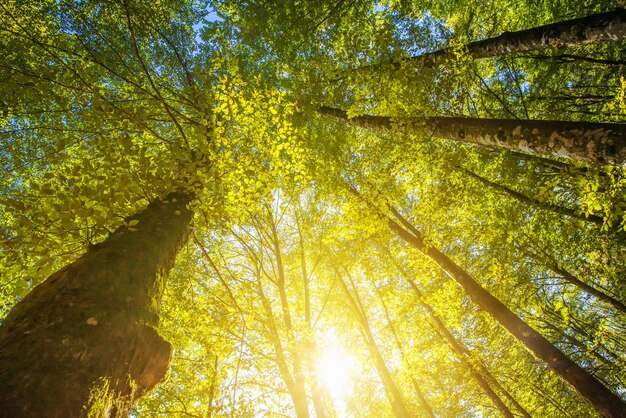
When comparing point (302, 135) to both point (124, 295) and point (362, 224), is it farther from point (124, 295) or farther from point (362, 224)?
point (124, 295)

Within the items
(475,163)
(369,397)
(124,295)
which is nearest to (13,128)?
(124,295)

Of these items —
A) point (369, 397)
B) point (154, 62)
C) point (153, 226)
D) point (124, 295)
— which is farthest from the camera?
point (369, 397)

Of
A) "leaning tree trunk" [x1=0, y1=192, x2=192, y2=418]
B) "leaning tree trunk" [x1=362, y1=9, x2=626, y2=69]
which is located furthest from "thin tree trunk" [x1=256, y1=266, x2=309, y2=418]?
"leaning tree trunk" [x1=362, y1=9, x2=626, y2=69]

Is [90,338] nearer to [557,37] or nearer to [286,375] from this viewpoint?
[286,375]

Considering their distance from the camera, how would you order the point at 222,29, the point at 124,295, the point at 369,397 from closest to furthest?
the point at 124,295, the point at 222,29, the point at 369,397

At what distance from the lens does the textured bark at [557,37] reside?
3.47 meters

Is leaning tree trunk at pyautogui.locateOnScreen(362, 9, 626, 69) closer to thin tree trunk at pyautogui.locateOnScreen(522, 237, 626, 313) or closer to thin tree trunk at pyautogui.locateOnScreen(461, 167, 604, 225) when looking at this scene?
thin tree trunk at pyautogui.locateOnScreen(461, 167, 604, 225)

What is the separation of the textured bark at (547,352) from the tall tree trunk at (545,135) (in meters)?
2.60

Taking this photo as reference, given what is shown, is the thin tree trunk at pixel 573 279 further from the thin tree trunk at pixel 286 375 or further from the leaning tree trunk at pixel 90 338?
the leaning tree trunk at pixel 90 338

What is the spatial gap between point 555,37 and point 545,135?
2.21 metres

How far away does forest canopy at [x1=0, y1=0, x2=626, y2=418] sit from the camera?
2227 mm

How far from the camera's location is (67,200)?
240 cm

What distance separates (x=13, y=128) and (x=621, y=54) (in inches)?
525

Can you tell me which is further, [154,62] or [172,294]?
[154,62]
